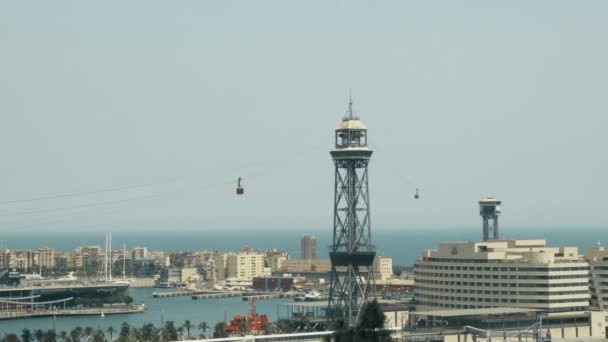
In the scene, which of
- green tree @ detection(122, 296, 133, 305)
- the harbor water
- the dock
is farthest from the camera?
green tree @ detection(122, 296, 133, 305)

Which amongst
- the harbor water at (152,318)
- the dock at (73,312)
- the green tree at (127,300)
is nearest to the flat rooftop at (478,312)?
the harbor water at (152,318)

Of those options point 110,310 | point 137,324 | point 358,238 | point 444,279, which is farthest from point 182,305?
point 358,238

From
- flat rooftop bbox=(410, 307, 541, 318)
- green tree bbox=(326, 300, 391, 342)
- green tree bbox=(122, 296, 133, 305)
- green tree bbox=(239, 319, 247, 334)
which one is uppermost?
green tree bbox=(326, 300, 391, 342)

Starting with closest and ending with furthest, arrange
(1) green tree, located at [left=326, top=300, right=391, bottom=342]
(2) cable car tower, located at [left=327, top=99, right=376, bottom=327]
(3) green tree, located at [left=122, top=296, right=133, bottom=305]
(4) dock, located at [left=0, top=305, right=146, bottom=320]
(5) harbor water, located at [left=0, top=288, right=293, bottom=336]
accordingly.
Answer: (1) green tree, located at [left=326, top=300, right=391, bottom=342]
(2) cable car tower, located at [left=327, top=99, right=376, bottom=327]
(5) harbor water, located at [left=0, top=288, right=293, bottom=336]
(4) dock, located at [left=0, top=305, right=146, bottom=320]
(3) green tree, located at [left=122, top=296, right=133, bottom=305]

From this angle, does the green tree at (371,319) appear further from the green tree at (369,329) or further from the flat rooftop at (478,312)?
the flat rooftop at (478,312)

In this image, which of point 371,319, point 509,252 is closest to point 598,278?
point 509,252

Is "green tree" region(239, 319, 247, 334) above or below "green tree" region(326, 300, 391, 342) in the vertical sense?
below

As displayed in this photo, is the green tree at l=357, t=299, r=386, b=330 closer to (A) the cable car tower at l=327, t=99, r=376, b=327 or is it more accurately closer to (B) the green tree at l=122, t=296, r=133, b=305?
(A) the cable car tower at l=327, t=99, r=376, b=327

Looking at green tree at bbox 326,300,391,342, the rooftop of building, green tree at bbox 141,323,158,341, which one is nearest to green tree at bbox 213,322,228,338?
green tree at bbox 141,323,158,341

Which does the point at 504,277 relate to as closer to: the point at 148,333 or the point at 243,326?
the point at 243,326
